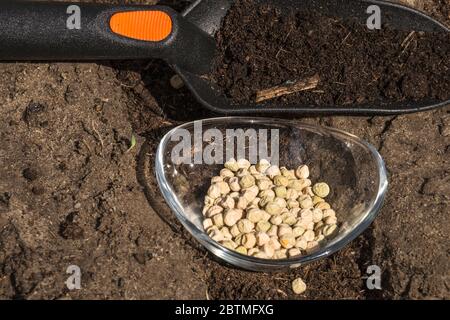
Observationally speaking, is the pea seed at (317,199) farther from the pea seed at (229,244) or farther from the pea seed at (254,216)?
the pea seed at (229,244)

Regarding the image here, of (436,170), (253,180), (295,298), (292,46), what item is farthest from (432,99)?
(295,298)

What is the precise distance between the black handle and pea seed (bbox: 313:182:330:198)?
0.56 meters

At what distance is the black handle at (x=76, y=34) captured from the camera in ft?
6.70

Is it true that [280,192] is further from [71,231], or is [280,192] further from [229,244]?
[71,231]

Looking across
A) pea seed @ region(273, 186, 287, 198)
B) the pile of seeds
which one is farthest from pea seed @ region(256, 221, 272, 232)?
pea seed @ region(273, 186, 287, 198)

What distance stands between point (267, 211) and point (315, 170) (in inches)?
8.5

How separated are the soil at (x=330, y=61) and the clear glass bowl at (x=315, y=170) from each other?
0.10 m

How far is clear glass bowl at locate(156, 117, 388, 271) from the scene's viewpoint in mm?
2014

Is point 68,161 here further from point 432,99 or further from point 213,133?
point 432,99

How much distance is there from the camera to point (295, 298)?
1983mm

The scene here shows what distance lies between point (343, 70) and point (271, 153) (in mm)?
340

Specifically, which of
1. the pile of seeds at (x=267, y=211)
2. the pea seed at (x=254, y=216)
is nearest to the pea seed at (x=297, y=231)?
the pile of seeds at (x=267, y=211)

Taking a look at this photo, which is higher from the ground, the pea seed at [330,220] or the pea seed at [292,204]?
the pea seed at [330,220]

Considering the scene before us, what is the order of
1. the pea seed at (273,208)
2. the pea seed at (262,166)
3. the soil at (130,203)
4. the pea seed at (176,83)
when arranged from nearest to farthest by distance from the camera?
the soil at (130,203)
the pea seed at (273,208)
the pea seed at (262,166)
the pea seed at (176,83)
